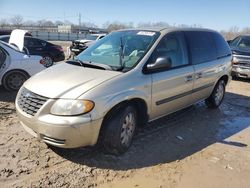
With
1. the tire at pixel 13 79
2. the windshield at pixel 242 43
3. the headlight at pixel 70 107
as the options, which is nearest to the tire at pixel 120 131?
the headlight at pixel 70 107

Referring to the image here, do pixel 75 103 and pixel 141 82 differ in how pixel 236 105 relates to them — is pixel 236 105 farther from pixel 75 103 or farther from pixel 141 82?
pixel 75 103

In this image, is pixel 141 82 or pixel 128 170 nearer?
pixel 128 170

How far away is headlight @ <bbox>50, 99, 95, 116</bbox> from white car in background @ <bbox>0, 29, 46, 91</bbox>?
4319 millimetres

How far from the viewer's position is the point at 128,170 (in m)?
4.17

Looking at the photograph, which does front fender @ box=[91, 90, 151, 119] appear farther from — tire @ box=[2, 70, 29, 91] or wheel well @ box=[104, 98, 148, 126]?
tire @ box=[2, 70, 29, 91]

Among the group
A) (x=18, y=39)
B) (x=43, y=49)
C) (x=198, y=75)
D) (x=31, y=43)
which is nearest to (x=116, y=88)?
(x=198, y=75)

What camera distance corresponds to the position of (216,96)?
7.24 metres

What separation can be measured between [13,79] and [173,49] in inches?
172

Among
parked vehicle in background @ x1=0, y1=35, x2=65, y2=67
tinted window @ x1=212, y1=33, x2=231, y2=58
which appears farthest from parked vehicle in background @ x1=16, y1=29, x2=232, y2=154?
parked vehicle in background @ x1=0, y1=35, x2=65, y2=67

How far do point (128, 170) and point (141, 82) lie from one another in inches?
50.4

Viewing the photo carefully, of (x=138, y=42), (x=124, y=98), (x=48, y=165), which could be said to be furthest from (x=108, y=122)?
(x=138, y=42)

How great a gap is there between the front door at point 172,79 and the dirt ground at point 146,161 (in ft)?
1.75

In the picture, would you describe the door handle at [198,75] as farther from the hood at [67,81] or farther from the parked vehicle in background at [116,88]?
the hood at [67,81]

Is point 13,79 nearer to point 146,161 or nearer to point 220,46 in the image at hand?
point 146,161
